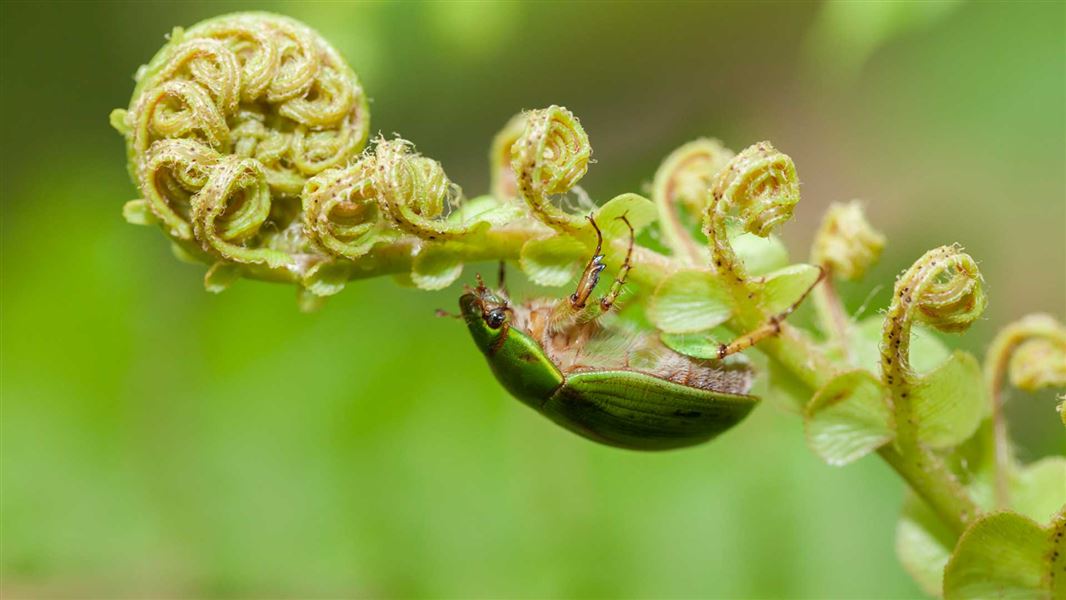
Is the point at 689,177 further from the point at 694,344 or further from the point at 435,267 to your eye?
the point at 435,267

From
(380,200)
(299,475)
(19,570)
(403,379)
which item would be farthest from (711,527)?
Answer: (19,570)

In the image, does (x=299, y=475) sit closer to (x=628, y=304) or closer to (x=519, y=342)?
(x=519, y=342)

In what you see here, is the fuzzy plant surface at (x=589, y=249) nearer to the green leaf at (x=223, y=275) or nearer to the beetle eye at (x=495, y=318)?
the green leaf at (x=223, y=275)

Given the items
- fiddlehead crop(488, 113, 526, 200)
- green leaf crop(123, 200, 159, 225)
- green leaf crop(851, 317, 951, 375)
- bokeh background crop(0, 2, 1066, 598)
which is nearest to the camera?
green leaf crop(123, 200, 159, 225)

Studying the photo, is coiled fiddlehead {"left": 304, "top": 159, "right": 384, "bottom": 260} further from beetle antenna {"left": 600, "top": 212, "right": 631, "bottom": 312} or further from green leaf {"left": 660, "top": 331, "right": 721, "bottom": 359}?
green leaf {"left": 660, "top": 331, "right": 721, "bottom": 359}

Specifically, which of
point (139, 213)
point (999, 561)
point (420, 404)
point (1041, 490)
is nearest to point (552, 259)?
point (139, 213)

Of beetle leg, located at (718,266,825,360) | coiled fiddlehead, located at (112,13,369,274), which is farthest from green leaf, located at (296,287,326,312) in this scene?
beetle leg, located at (718,266,825,360)
